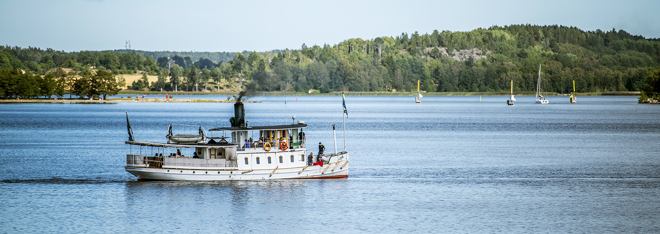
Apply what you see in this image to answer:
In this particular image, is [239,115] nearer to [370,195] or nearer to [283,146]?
[283,146]

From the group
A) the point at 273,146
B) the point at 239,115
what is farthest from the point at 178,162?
the point at 273,146

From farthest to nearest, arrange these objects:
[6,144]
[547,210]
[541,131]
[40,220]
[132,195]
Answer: [541,131] → [6,144] → [132,195] → [547,210] → [40,220]

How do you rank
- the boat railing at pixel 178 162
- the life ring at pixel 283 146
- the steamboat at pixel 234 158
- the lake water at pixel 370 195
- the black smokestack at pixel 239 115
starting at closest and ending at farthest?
the lake water at pixel 370 195, the boat railing at pixel 178 162, the steamboat at pixel 234 158, the life ring at pixel 283 146, the black smokestack at pixel 239 115

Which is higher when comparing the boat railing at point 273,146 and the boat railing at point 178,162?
the boat railing at point 273,146

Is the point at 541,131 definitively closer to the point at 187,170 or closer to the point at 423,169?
the point at 423,169

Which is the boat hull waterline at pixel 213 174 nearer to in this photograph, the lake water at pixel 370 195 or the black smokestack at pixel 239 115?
the lake water at pixel 370 195

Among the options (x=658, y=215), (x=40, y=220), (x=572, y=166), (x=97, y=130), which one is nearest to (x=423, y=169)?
(x=572, y=166)

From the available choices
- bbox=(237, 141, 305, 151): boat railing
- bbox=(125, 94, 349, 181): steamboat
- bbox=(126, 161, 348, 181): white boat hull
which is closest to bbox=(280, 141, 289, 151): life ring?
bbox=(125, 94, 349, 181): steamboat

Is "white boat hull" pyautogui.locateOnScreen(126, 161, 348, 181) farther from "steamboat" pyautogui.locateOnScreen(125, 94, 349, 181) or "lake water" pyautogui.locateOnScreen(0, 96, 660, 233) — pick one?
"lake water" pyautogui.locateOnScreen(0, 96, 660, 233)

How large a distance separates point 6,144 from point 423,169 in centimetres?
5835

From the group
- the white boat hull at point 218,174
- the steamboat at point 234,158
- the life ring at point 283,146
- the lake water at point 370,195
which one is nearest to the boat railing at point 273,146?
the steamboat at point 234,158

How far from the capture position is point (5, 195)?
50938 mm

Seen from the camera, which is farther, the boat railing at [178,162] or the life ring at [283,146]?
the life ring at [283,146]

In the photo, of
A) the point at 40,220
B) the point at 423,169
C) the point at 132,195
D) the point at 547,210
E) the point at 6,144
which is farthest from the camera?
the point at 6,144
